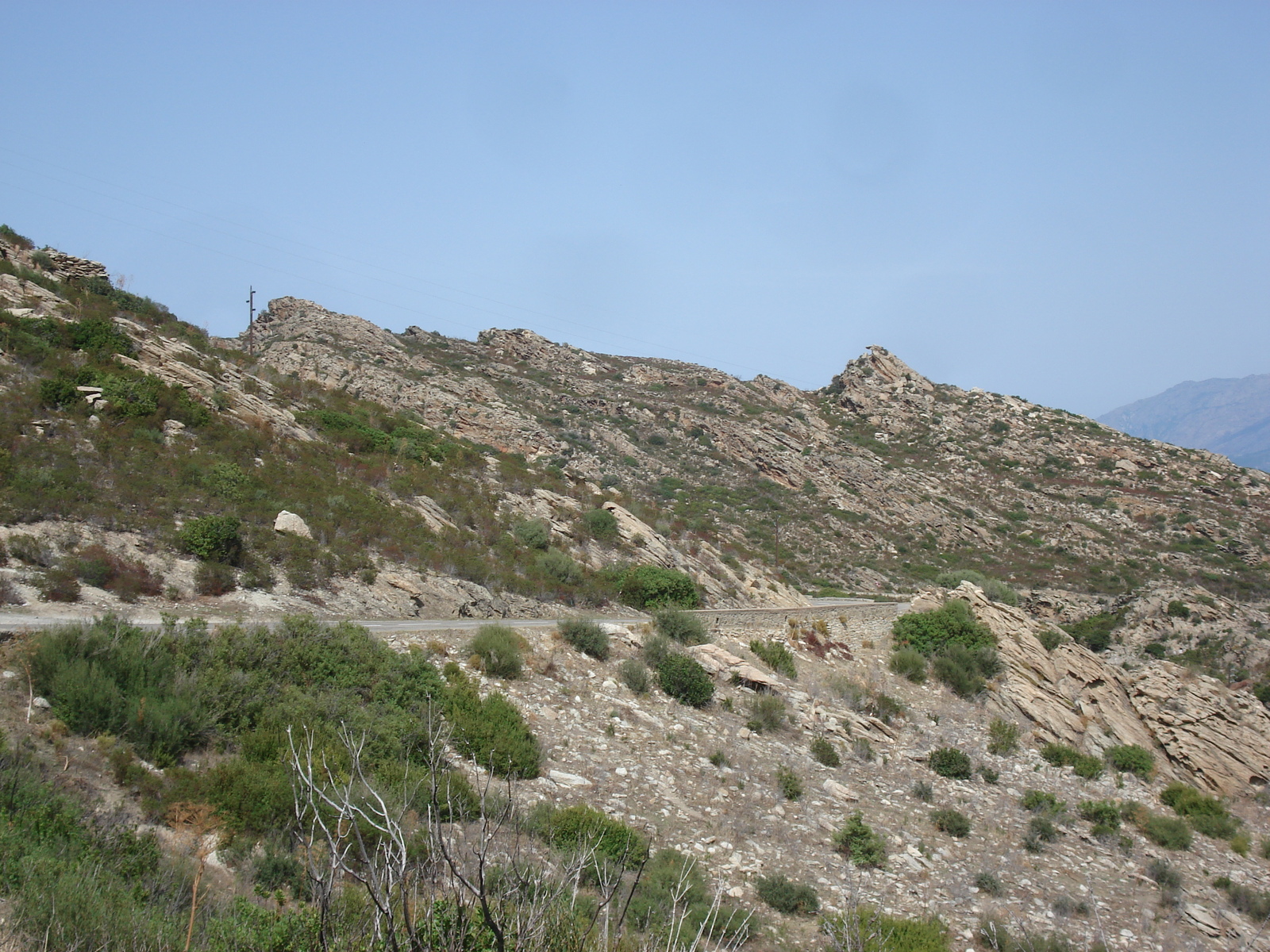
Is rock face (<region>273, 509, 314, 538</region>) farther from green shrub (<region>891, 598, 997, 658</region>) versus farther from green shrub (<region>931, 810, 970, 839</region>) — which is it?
green shrub (<region>891, 598, 997, 658</region>)

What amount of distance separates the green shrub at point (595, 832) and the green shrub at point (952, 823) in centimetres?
793

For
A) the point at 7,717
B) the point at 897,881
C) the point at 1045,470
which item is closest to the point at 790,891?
the point at 897,881

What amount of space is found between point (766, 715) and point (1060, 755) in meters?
9.26

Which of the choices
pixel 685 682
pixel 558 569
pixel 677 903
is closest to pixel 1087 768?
pixel 685 682

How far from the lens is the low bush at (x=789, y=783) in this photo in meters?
15.6

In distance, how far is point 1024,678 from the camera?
24.9 m

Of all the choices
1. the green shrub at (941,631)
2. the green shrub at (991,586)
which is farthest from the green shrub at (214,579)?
the green shrub at (991,586)

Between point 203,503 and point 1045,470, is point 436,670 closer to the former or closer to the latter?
point 203,503

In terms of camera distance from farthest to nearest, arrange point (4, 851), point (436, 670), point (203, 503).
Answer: point (203, 503) → point (436, 670) → point (4, 851)

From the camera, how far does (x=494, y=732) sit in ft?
44.1

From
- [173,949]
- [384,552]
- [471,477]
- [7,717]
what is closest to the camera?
A: [173,949]

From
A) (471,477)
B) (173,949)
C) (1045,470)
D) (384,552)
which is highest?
(1045,470)

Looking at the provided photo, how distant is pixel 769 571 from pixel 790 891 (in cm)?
2462

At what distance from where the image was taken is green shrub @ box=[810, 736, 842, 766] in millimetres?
17766
